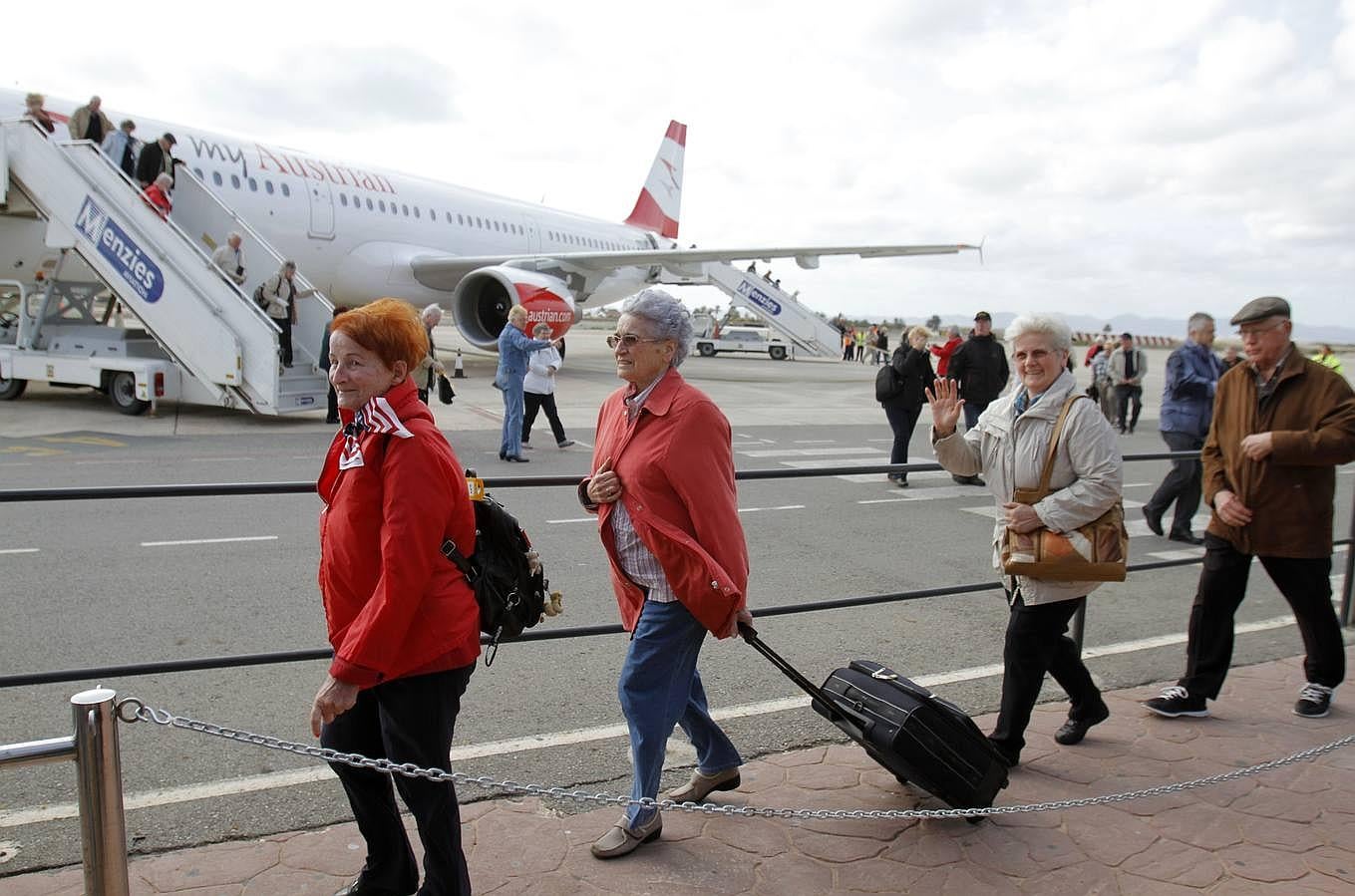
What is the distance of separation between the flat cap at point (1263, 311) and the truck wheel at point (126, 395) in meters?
13.4

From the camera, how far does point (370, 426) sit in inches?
96.3

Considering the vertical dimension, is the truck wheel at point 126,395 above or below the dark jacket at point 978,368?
below

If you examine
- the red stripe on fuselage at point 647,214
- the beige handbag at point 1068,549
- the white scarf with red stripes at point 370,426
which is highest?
the red stripe on fuselage at point 647,214

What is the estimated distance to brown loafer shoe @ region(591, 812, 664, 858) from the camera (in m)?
3.13

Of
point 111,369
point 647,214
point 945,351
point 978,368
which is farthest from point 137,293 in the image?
point 647,214

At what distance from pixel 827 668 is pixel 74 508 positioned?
6.81 m

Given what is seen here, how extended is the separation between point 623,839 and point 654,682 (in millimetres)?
549

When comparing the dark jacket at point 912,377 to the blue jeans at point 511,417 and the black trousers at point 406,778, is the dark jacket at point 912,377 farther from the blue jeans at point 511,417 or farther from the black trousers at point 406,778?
the black trousers at point 406,778

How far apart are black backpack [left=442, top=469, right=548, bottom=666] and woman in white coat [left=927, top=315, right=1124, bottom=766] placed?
1.67 m

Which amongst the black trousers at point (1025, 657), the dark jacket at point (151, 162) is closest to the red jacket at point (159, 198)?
Result: the dark jacket at point (151, 162)

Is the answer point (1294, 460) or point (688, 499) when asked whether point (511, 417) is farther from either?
point (688, 499)

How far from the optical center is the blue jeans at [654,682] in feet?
9.90

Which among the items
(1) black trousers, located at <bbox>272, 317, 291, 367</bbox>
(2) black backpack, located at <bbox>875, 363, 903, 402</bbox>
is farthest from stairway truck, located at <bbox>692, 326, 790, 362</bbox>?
(2) black backpack, located at <bbox>875, 363, 903, 402</bbox>

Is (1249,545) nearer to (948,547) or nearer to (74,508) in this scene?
(948,547)
